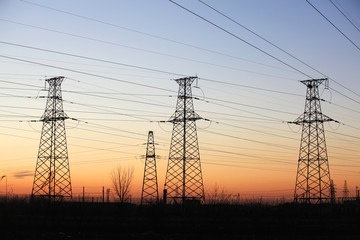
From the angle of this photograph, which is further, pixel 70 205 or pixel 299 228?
pixel 70 205

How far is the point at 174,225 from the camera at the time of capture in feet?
115

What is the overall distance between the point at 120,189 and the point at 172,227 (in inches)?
1746

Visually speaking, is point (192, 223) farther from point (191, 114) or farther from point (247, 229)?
point (191, 114)

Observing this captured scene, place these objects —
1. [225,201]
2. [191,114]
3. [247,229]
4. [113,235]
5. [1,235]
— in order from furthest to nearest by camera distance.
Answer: [191,114] → [225,201] → [247,229] → [113,235] → [1,235]

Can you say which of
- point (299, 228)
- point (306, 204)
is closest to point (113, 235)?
point (299, 228)

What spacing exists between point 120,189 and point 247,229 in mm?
46467

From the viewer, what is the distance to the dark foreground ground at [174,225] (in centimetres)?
2833

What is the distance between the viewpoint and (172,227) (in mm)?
33844

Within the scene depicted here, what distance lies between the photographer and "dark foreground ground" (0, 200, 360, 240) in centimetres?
2833

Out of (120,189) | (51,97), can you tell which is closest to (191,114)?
(51,97)

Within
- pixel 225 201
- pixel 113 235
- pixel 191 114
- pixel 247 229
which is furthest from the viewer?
pixel 191 114

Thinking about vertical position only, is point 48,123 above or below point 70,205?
above

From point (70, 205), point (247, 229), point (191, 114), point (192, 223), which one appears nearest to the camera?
point (247, 229)

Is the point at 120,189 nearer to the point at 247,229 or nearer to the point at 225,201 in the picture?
the point at 225,201
